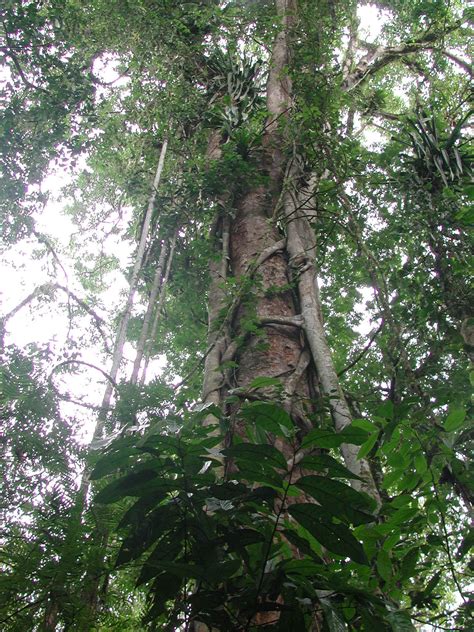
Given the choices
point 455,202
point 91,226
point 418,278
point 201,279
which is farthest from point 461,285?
point 91,226

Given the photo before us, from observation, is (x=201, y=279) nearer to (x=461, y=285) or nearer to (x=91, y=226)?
(x=461, y=285)

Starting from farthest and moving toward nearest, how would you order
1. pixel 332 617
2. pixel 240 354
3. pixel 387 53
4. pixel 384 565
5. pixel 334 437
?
pixel 387 53 → pixel 240 354 → pixel 384 565 → pixel 334 437 → pixel 332 617

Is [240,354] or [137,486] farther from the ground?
[240,354]

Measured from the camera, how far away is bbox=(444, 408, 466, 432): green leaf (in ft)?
4.64

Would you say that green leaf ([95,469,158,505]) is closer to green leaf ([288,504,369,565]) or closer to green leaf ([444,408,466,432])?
green leaf ([288,504,369,565])

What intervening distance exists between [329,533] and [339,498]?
0.07 m

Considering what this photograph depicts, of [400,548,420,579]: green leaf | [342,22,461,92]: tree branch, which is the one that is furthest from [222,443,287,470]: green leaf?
[342,22,461,92]: tree branch

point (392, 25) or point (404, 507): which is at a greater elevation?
point (392, 25)

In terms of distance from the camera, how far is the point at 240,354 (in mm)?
2932

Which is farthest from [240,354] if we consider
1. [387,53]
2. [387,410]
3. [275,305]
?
[387,53]

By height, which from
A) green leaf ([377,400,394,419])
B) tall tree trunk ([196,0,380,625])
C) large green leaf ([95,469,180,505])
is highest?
tall tree trunk ([196,0,380,625])

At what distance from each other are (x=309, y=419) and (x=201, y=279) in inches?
90.6

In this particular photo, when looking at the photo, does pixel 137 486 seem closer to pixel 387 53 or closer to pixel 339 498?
pixel 339 498

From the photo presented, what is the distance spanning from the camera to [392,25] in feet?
28.0
